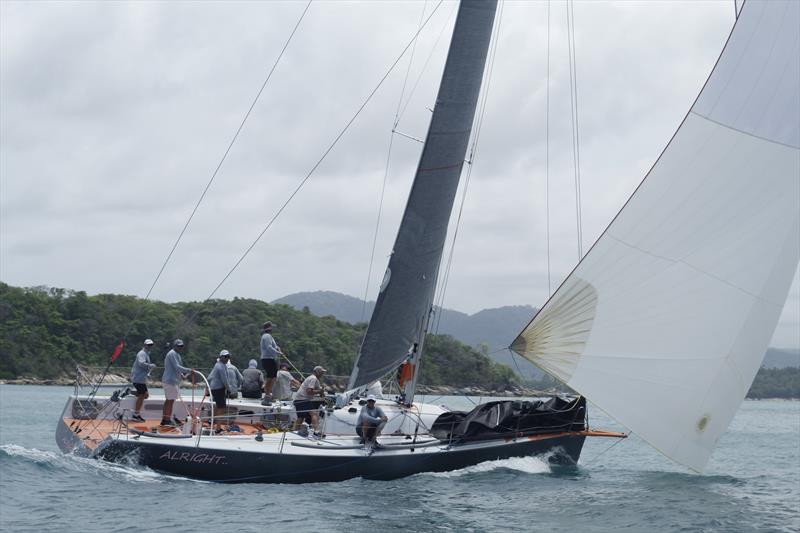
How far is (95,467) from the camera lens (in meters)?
13.2

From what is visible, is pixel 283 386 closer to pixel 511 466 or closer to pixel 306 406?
→ pixel 306 406

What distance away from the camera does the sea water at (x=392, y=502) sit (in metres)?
11.1

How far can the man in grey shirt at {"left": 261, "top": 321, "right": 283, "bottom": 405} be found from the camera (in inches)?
620

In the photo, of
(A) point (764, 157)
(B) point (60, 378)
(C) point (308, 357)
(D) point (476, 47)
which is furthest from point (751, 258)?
(B) point (60, 378)

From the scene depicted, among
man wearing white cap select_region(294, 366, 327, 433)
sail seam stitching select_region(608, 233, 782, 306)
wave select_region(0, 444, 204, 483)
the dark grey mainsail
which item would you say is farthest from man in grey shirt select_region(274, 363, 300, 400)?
sail seam stitching select_region(608, 233, 782, 306)

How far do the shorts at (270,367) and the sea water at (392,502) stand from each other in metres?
3.36

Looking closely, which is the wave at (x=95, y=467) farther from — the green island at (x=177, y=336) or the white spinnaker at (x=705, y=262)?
the green island at (x=177, y=336)

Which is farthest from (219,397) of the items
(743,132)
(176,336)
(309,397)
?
(176,336)

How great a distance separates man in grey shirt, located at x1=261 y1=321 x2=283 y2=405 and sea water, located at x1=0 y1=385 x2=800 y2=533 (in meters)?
3.28

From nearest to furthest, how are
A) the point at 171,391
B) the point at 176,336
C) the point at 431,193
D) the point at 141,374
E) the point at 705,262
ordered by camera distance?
the point at 705,262 → the point at 171,391 → the point at 141,374 → the point at 431,193 → the point at 176,336

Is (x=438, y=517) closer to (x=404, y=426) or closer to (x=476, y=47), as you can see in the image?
(x=404, y=426)

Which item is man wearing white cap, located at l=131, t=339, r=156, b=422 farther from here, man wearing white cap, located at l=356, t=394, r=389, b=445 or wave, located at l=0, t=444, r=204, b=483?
man wearing white cap, located at l=356, t=394, r=389, b=445

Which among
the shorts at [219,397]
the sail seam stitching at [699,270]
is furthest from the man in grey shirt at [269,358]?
the sail seam stitching at [699,270]

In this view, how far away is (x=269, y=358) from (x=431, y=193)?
4.18 meters
